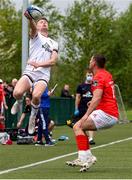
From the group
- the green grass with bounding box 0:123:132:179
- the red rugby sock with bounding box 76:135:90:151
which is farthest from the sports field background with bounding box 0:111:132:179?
the red rugby sock with bounding box 76:135:90:151

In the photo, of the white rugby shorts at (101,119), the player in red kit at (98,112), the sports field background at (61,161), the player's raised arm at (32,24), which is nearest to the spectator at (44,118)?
the sports field background at (61,161)

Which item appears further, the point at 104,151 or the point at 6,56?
the point at 6,56

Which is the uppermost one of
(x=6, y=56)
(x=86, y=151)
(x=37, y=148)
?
(x=86, y=151)

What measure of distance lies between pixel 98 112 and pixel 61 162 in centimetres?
241

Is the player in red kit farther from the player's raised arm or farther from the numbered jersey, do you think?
the player's raised arm

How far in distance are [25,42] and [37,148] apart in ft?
35.5

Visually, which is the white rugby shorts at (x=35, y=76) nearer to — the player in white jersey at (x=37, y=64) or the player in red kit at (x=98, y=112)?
the player in white jersey at (x=37, y=64)

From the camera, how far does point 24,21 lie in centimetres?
3031

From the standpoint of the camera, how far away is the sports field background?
13164 mm

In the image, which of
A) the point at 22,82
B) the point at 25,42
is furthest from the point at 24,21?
the point at 22,82

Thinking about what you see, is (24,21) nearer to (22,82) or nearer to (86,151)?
(22,82)

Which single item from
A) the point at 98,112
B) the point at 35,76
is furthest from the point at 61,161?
the point at 98,112

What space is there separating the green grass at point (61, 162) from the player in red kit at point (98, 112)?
0.30m

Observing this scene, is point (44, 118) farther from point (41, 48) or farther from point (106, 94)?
point (106, 94)
